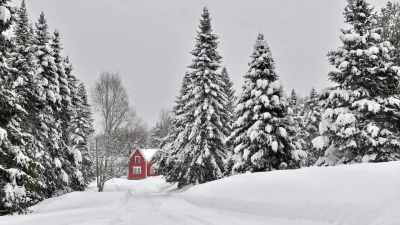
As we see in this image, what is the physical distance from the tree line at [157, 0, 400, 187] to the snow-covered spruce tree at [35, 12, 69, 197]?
8947mm

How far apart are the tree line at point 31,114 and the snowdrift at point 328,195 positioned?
Result: 7872mm

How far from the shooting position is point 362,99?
1526cm

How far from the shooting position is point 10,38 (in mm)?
11484

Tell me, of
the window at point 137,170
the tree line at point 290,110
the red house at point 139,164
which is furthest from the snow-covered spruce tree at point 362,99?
the window at point 137,170

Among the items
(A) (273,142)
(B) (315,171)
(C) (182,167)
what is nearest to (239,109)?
(A) (273,142)

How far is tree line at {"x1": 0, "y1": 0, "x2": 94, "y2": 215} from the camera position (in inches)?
457

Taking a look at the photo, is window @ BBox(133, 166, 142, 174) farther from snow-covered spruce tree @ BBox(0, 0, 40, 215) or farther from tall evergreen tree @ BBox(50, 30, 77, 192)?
snow-covered spruce tree @ BBox(0, 0, 40, 215)

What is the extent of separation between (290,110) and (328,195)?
12.2m

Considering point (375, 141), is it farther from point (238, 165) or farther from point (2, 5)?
point (2, 5)

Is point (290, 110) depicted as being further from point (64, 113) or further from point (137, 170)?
point (137, 170)

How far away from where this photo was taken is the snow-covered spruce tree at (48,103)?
1977cm

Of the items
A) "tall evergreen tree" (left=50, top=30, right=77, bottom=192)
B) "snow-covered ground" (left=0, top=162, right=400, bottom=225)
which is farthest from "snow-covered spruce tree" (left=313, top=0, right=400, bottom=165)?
"tall evergreen tree" (left=50, top=30, right=77, bottom=192)

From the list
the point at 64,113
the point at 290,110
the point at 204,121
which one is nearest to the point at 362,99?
the point at 290,110

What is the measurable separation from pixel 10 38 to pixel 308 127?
34751mm
